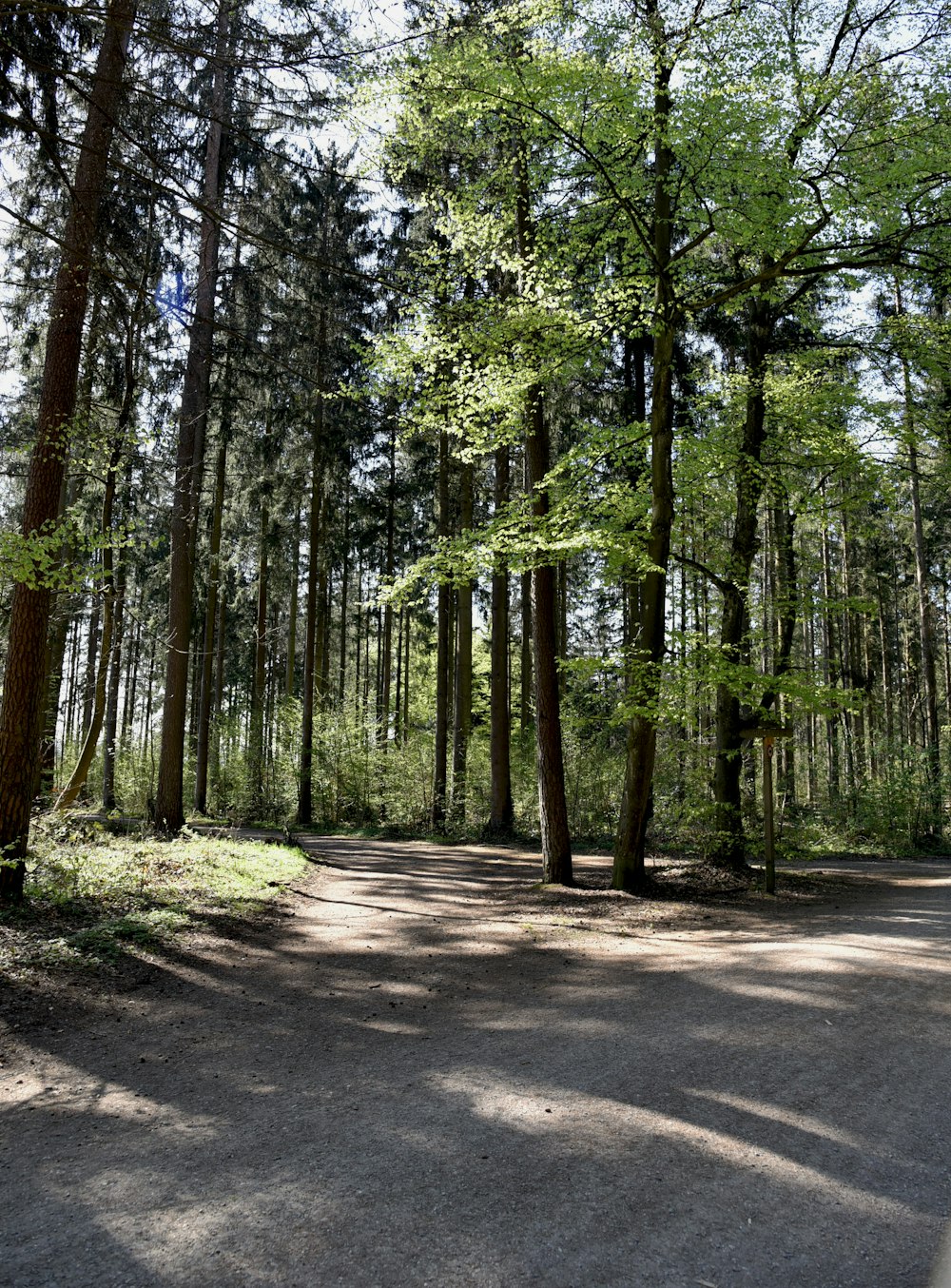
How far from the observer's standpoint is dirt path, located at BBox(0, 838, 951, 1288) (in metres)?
2.86

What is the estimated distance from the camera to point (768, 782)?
421 inches

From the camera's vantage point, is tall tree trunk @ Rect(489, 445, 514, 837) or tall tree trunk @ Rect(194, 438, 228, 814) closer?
tall tree trunk @ Rect(489, 445, 514, 837)

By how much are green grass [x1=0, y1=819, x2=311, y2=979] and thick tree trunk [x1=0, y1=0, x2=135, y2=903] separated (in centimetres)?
68

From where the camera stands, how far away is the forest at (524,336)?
25.7 ft

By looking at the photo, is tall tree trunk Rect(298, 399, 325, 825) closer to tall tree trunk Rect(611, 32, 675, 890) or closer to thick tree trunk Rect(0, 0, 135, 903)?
tall tree trunk Rect(611, 32, 675, 890)

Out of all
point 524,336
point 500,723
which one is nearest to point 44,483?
point 524,336

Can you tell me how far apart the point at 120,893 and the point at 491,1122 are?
6.14m

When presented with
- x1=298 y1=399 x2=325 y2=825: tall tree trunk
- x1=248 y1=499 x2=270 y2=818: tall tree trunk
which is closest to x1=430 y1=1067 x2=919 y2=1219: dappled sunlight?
x1=298 y1=399 x2=325 y2=825: tall tree trunk

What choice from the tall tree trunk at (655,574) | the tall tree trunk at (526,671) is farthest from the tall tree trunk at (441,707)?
the tall tree trunk at (655,574)

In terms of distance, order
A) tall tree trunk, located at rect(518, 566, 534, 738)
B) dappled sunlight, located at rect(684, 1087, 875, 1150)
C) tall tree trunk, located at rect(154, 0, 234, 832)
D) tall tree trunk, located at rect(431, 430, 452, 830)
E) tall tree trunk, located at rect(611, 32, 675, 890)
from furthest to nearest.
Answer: tall tree trunk, located at rect(518, 566, 534, 738) < tall tree trunk, located at rect(431, 430, 452, 830) < tall tree trunk, located at rect(154, 0, 234, 832) < tall tree trunk, located at rect(611, 32, 675, 890) < dappled sunlight, located at rect(684, 1087, 875, 1150)

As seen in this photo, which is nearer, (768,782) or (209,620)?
(768,782)

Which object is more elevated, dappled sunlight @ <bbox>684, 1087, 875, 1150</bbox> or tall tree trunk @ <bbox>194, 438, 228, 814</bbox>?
tall tree trunk @ <bbox>194, 438, 228, 814</bbox>

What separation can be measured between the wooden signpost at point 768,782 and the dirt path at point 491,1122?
3.34 m

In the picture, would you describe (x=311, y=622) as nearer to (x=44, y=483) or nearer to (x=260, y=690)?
(x=260, y=690)
